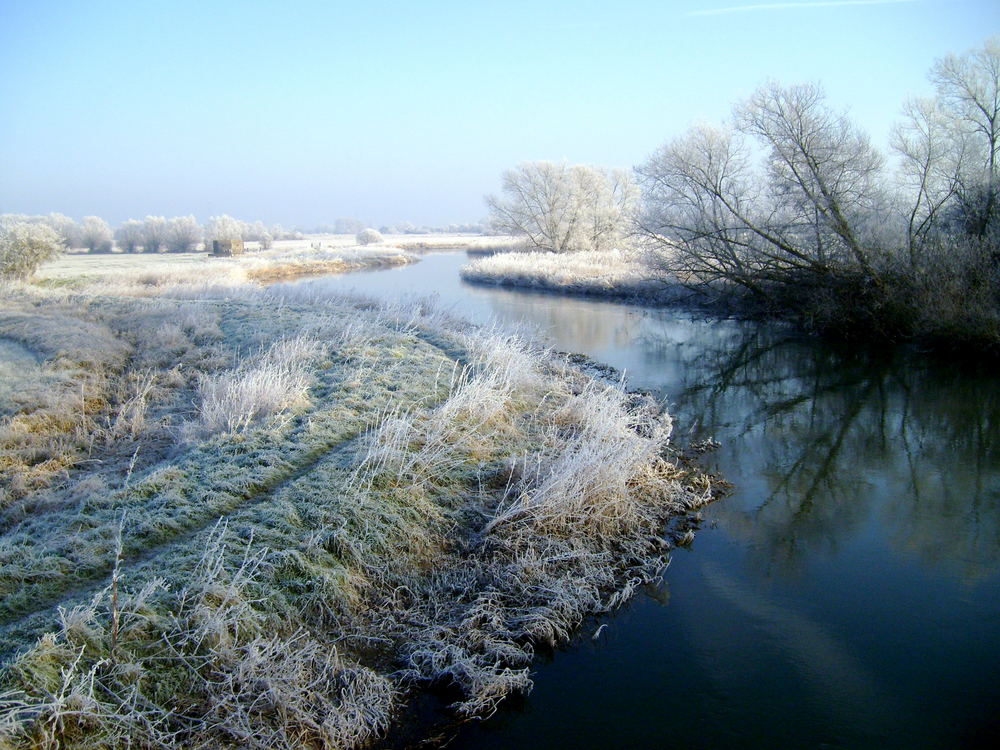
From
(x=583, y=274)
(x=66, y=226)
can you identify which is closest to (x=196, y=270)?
(x=583, y=274)

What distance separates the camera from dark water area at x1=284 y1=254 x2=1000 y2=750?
164 inches

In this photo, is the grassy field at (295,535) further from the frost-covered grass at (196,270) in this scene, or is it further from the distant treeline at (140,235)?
the distant treeline at (140,235)

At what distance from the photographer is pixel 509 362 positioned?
9.78 meters

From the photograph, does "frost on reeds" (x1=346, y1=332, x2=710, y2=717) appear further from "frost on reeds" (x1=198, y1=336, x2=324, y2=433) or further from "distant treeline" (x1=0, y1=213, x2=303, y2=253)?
"distant treeline" (x1=0, y1=213, x2=303, y2=253)

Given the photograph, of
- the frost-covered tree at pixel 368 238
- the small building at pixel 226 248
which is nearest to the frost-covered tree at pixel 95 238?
the small building at pixel 226 248

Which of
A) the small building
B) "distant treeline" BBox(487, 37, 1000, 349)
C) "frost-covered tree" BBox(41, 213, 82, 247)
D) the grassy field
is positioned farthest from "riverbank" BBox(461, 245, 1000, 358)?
"frost-covered tree" BBox(41, 213, 82, 247)

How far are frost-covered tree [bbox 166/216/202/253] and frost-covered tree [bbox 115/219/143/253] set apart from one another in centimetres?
213

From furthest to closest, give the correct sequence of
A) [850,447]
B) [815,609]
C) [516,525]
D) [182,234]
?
[182,234], [850,447], [516,525], [815,609]

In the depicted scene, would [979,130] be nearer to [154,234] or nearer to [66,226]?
[154,234]

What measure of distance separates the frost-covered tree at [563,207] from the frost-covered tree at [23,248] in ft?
85.3

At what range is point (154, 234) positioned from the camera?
50.4m

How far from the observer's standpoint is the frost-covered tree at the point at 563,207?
131 ft

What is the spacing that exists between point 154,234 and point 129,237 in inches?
70.8

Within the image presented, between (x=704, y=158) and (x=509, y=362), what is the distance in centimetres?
1244
